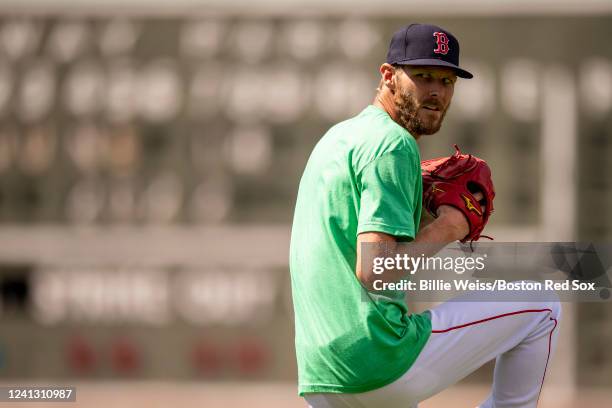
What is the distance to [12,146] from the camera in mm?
19484

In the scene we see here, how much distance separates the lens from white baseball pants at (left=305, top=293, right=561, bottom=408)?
167 inches

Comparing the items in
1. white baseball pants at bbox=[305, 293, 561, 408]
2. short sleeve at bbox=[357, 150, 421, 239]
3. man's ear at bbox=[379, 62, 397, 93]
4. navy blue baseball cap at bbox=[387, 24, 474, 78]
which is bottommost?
white baseball pants at bbox=[305, 293, 561, 408]

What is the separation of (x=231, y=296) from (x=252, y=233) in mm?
1178

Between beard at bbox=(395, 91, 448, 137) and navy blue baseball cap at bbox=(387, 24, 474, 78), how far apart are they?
0.42 feet

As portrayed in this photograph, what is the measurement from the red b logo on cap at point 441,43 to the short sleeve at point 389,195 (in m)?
0.47

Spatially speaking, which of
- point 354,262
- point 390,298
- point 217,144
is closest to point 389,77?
point 354,262

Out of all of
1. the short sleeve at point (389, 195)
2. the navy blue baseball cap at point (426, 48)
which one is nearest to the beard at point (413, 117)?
the navy blue baseball cap at point (426, 48)

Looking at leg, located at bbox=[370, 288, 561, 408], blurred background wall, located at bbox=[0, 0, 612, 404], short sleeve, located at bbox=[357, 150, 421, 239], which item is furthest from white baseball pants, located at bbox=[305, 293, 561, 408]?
blurred background wall, located at bbox=[0, 0, 612, 404]

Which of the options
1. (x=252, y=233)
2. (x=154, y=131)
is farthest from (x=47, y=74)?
(x=252, y=233)

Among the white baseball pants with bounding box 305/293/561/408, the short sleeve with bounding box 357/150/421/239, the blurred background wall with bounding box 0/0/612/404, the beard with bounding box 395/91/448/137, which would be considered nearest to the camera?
the short sleeve with bounding box 357/150/421/239

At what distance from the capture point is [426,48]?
4.36m

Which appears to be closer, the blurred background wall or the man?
the man

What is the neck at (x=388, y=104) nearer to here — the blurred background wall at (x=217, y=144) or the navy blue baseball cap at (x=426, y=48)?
the navy blue baseball cap at (x=426, y=48)

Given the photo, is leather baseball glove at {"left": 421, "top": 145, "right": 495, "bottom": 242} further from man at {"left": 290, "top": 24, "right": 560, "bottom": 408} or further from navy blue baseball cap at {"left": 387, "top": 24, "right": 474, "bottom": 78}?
Answer: navy blue baseball cap at {"left": 387, "top": 24, "right": 474, "bottom": 78}
